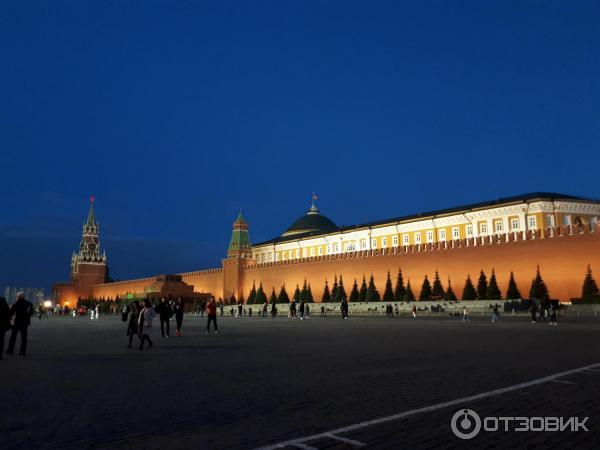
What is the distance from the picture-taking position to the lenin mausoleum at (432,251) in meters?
29.7

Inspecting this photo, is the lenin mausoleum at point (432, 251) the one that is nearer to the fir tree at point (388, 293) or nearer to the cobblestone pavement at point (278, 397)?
the fir tree at point (388, 293)

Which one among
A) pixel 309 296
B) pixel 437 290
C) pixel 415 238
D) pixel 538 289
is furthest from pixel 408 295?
pixel 415 238

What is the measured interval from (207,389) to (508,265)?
29.7 meters

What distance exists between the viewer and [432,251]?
36.6m

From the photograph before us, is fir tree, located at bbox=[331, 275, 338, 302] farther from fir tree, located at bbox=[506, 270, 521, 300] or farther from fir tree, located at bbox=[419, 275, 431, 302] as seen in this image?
fir tree, located at bbox=[506, 270, 521, 300]

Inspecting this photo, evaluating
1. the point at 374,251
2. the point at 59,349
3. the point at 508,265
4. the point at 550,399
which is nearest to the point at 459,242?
the point at 508,265

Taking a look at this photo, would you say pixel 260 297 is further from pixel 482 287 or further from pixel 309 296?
pixel 482 287

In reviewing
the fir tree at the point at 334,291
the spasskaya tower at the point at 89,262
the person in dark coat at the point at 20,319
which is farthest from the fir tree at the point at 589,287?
the spasskaya tower at the point at 89,262

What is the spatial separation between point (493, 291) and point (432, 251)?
645cm

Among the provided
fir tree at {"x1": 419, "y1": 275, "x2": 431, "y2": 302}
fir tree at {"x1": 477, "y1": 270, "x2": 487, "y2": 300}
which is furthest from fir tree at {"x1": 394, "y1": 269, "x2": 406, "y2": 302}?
fir tree at {"x1": 477, "y1": 270, "x2": 487, "y2": 300}

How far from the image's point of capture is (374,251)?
135 feet

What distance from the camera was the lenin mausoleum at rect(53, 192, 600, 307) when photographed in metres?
29.7

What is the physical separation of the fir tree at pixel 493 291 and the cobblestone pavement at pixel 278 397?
897 inches

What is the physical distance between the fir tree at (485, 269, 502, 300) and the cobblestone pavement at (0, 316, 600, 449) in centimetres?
2278
